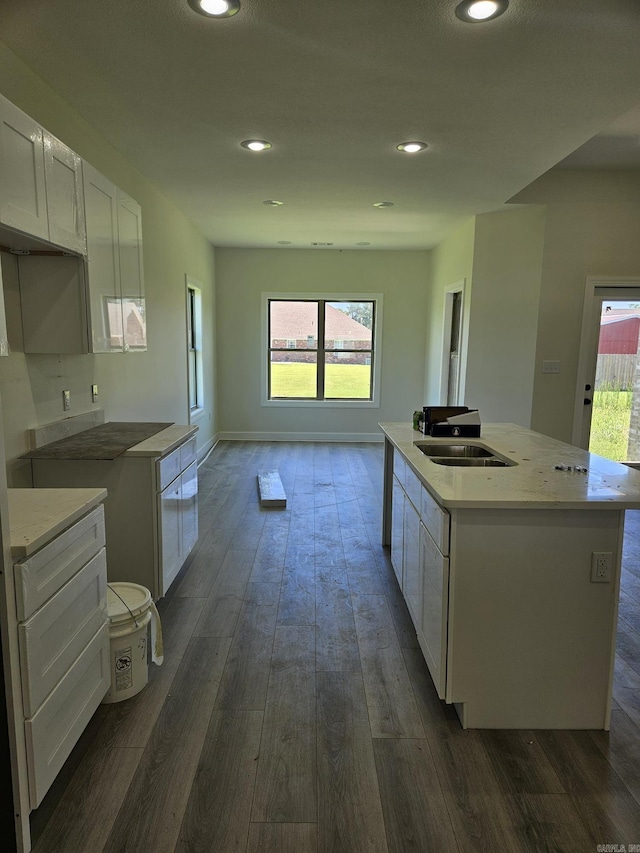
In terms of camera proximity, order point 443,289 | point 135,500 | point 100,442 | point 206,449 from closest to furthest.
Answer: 1. point 135,500
2. point 100,442
3. point 443,289
4. point 206,449

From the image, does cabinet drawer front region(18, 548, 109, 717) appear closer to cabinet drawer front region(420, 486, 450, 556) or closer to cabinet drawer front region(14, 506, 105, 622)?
cabinet drawer front region(14, 506, 105, 622)

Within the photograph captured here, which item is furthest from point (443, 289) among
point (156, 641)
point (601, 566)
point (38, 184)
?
point (156, 641)

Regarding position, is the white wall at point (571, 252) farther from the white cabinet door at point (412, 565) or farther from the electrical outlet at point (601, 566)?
the electrical outlet at point (601, 566)

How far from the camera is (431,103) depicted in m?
2.79

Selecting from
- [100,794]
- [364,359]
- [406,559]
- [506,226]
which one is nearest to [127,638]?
[100,794]

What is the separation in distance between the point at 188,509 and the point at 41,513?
175 centimetres

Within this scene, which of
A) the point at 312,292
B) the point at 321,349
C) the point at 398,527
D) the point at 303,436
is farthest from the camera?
the point at 303,436

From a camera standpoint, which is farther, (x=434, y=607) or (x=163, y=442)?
(x=163, y=442)

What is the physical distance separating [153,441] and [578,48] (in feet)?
8.97

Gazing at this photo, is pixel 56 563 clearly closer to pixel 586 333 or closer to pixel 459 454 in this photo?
pixel 459 454

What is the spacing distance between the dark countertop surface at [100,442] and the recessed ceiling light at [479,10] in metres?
2.38

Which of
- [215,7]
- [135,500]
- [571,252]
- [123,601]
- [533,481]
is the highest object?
[215,7]

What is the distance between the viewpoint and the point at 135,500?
282cm

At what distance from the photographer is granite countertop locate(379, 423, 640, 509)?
195 centimetres
